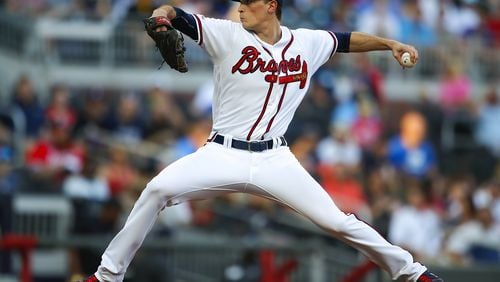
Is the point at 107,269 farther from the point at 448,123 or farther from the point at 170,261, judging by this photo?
the point at 448,123

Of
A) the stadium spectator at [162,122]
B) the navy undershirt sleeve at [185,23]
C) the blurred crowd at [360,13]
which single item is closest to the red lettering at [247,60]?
the navy undershirt sleeve at [185,23]

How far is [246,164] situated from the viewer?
28.2 ft

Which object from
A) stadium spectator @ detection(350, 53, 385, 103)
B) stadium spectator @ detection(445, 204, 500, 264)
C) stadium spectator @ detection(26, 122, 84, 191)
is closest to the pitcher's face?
stadium spectator @ detection(26, 122, 84, 191)

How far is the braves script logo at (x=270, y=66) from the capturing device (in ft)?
28.1

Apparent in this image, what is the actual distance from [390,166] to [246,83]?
8.89m

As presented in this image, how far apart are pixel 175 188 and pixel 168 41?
105 centimetres

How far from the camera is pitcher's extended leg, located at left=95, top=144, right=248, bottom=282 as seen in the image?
8.44 m

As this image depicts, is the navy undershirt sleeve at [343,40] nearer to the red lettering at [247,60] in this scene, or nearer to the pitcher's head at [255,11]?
the pitcher's head at [255,11]

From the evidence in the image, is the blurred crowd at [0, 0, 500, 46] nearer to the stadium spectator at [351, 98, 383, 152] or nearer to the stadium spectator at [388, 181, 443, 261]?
the stadium spectator at [351, 98, 383, 152]

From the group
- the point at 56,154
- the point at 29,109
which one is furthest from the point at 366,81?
the point at 56,154

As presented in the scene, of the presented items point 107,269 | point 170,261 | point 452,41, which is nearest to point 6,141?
point 170,261

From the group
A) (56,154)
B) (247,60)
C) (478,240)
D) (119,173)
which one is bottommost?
(478,240)

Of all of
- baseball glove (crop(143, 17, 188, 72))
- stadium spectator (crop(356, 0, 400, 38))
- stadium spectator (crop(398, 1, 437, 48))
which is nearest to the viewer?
baseball glove (crop(143, 17, 188, 72))

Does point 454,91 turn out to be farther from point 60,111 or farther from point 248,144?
point 248,144
